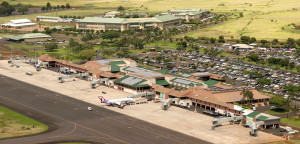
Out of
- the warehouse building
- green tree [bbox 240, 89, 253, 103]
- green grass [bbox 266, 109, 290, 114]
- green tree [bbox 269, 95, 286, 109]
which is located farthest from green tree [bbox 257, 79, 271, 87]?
the warehouse building

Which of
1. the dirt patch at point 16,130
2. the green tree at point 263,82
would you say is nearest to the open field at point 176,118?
the dirt patch at point 16,130

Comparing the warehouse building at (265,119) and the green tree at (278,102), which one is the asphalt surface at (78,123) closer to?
the warehouse building at (265,119)

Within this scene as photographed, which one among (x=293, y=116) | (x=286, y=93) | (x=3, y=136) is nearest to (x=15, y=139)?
(x=3, y=136)

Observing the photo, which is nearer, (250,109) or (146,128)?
(146,128)

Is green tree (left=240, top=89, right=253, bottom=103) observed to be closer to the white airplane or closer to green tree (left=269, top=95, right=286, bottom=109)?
green tree (left=269, top=95, right=286, bottom=109)

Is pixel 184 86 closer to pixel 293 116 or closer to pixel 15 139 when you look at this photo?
pixel 293 116

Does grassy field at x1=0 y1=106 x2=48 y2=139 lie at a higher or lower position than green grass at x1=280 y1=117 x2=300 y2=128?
lower
